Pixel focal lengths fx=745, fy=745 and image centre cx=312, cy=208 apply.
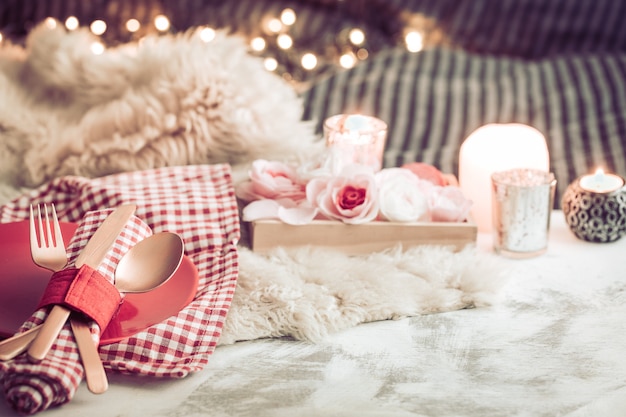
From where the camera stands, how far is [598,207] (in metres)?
0.88

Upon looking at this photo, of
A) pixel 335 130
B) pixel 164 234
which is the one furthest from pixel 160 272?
pixel 335 130

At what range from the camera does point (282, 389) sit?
62 centimetres

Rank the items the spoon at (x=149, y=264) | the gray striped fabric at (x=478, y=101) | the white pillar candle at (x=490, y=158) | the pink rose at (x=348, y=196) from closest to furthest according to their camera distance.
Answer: the spoon at (x=149, y=264), the pink rose at (x=348, y=196), the white pillar candle at (x=490, y=158), the gray striped fabric at (x=478, y=101)

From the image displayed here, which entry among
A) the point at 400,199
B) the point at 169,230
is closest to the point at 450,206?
the point at 400,199

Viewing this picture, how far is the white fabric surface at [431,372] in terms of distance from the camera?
60cm

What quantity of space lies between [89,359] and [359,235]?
0.36 meters

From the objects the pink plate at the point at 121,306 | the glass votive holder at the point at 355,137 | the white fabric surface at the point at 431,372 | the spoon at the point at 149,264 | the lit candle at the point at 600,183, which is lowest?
the white fabric surface at the point at 431,372

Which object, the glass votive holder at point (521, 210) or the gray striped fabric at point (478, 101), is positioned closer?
the glass votive holder at point (521, 210)

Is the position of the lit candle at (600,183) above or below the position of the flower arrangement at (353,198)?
above

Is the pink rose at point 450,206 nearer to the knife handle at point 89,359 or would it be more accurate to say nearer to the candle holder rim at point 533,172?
the candle holder rim at point 533,172

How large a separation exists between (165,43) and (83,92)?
150 mm

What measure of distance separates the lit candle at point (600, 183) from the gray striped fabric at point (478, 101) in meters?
0.32

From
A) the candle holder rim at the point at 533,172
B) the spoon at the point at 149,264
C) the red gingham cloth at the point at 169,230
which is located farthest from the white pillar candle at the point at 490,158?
the spoon at the point at 149,264

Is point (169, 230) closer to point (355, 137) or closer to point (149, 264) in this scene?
point (149, 264)
